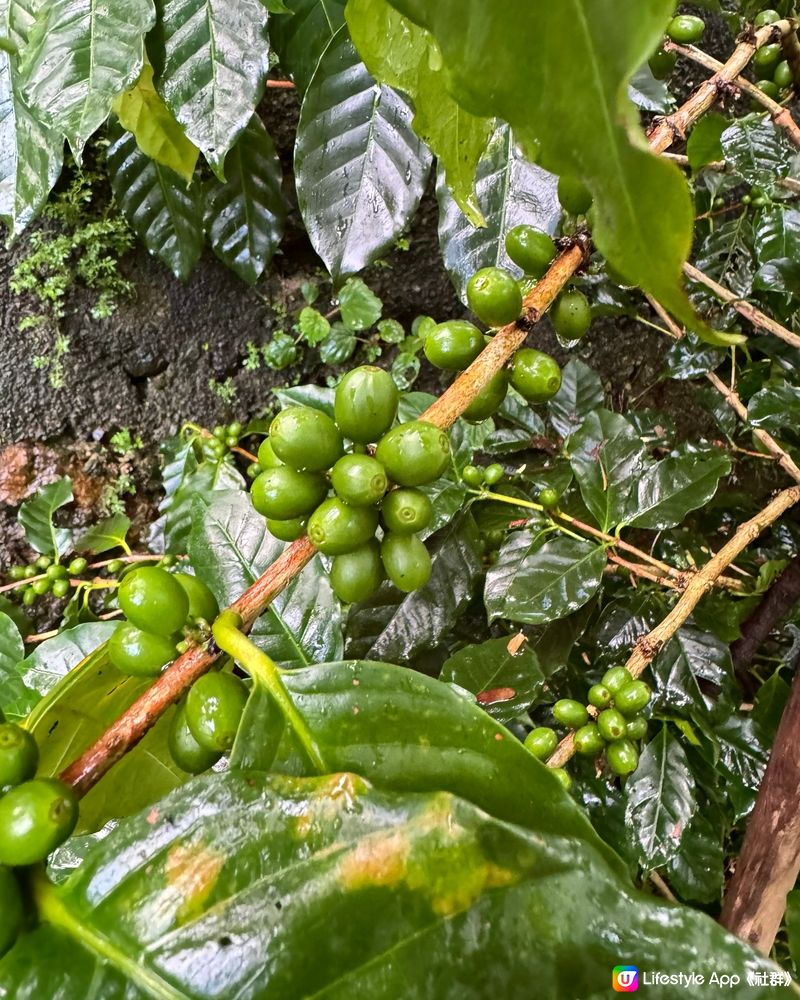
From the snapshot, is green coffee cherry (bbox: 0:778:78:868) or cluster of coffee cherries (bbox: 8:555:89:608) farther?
cluster of coffee cherries (bbox: 8:555:89:608)

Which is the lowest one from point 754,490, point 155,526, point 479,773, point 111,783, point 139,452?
point 754,490

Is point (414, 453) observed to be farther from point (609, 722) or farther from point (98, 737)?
point (609, 722)

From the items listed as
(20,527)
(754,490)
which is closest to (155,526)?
(20,527)

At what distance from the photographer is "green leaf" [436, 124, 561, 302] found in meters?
0.99

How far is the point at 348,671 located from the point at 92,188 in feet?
4.63

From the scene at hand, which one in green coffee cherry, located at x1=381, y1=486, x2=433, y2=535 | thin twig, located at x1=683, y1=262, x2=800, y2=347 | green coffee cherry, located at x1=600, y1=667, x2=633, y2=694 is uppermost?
green coffee cherry, located at x1=381, y1=486, x2=433, y2=535

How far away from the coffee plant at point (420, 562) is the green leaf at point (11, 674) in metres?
0.01

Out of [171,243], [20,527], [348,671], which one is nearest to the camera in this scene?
[348,671]

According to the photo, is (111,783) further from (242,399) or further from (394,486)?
(242,399)

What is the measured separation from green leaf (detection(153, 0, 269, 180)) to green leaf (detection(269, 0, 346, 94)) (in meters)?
0.16

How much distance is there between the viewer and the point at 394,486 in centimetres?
60

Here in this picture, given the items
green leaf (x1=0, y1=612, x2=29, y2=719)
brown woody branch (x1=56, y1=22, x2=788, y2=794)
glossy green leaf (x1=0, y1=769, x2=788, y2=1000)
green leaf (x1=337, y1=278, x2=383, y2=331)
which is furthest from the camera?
green leaf (x1=337, y1=278, x2=383, y2=331)

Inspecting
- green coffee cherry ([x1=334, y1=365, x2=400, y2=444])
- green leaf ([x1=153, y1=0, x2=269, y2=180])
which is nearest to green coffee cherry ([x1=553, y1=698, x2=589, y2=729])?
green coffee cherry ([x1=334, y1=365, x2=400, y2=444])

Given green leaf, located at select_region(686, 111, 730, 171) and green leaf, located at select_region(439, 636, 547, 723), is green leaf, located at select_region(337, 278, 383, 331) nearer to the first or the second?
green leaf, located at select_region(686, 111, 730, 171)
